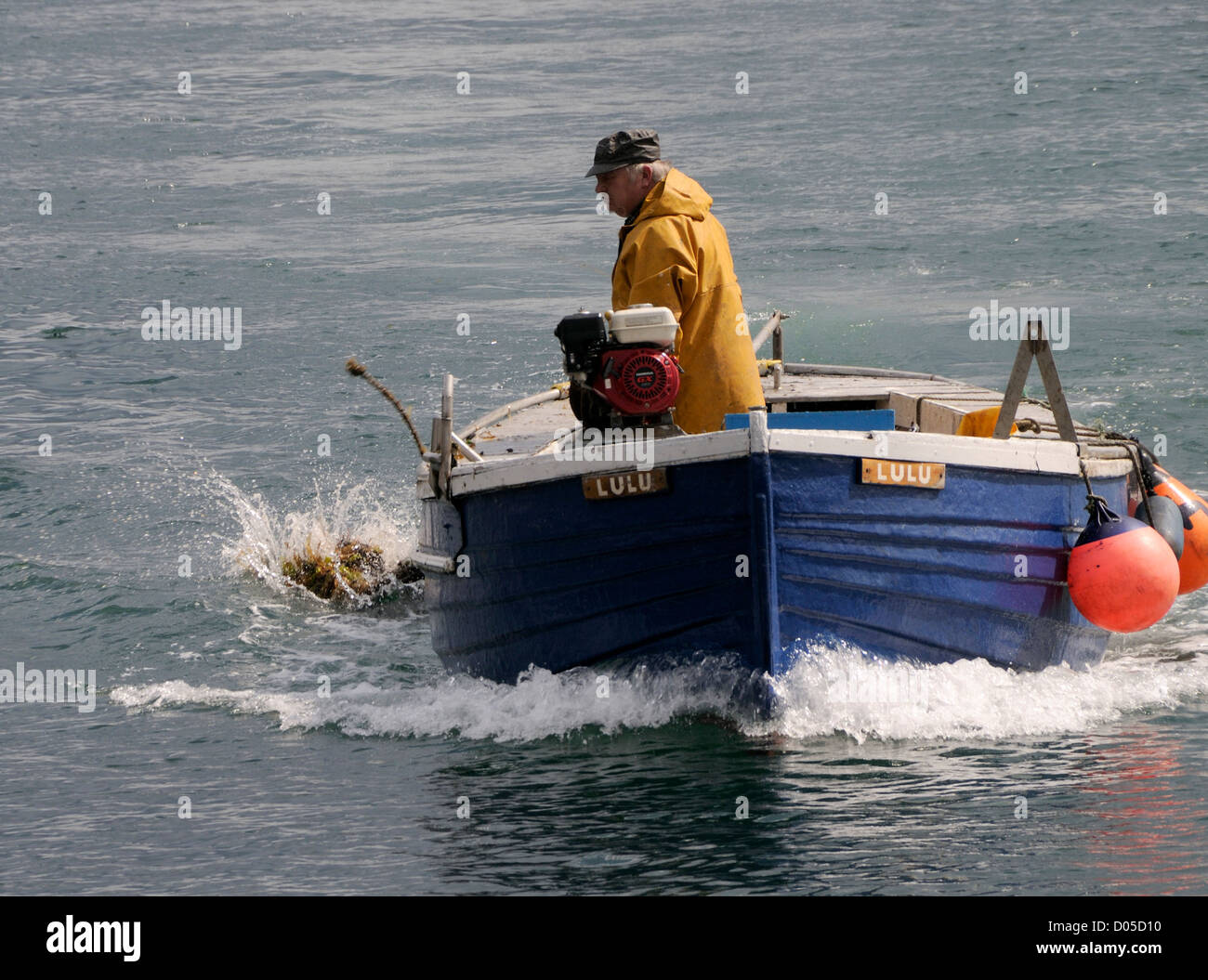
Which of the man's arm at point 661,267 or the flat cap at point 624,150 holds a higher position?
the flat cap at point 624,150

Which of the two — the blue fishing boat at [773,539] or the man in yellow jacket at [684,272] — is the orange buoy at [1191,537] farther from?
the man in yellow jacket at [684,272]

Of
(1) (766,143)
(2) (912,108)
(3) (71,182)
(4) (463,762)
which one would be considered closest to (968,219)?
(1) (766,143)

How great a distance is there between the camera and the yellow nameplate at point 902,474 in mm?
6531

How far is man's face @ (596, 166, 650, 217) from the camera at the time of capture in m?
6.76

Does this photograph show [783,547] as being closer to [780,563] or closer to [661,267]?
[780,563]

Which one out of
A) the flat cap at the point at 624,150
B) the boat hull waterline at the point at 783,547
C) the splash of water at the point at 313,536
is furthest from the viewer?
the splash of water at the point at 313,536

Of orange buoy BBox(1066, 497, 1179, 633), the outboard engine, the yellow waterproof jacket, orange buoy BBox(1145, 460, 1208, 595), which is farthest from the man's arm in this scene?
orange buoy BBox(1145, 460, 1208, 595)

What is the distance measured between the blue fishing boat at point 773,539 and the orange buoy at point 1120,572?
0.38 ft

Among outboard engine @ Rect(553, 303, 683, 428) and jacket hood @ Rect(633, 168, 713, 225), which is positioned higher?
jacket hood @ Rect(633, 168, 713, 225)

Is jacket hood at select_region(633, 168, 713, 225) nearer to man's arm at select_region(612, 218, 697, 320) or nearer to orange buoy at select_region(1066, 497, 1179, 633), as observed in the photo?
man's arm at select_region(612, 218, 697, 320)

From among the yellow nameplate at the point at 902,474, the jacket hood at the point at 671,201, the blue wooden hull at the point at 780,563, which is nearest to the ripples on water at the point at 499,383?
the blue wooden hull at the point at 780,563

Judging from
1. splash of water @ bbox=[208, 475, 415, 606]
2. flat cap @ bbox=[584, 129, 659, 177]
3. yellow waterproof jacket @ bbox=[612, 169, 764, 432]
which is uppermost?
flat cap @ bbox=[584, 129, 659, 177]

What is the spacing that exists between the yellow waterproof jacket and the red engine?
29cm

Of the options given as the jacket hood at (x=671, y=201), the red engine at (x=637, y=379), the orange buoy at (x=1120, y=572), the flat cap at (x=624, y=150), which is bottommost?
the orange buoy at (x=1120, y=572)
